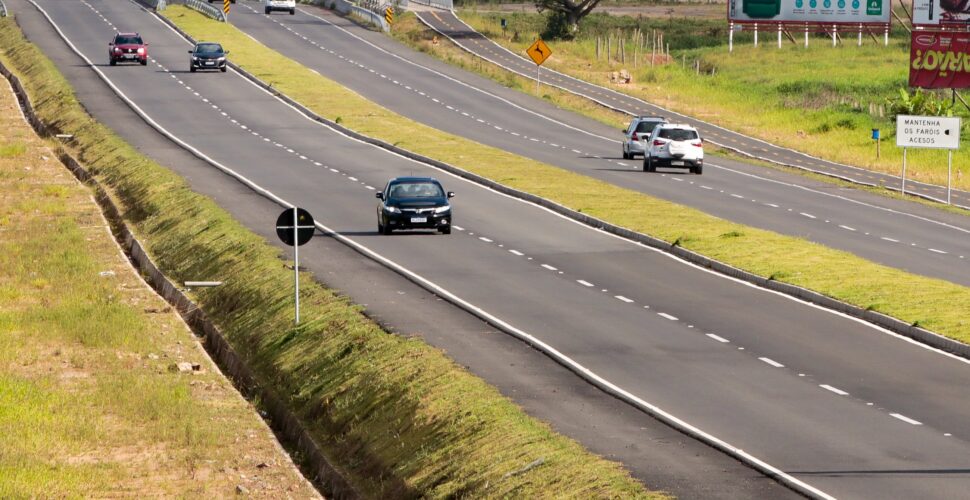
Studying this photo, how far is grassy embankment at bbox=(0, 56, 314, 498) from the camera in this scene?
24391 mm

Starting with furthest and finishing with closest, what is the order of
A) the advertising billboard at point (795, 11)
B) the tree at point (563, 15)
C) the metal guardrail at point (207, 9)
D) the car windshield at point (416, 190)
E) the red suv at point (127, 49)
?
the tree at point (563, 15) < the metal guardrail at point (207, 9) < the advertising billboard at point (795, 11) < the red suv at point (127, 49) < the car windshield at point (416, 190)

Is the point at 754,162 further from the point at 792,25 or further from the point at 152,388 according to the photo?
the point at 152,388

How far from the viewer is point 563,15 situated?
11906 cm

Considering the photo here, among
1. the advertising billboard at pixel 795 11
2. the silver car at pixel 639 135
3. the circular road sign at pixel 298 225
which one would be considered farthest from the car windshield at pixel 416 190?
the advertising billboard at pixel 795 11

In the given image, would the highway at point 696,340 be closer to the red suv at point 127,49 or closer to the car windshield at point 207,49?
the car windshield at point 207,49

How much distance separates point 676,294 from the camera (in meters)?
33.9

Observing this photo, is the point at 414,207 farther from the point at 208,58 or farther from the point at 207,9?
the point at 207,9

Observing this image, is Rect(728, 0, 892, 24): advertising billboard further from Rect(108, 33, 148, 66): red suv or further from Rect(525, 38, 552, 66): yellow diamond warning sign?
Rect(108, 33, 148, 66): red suv

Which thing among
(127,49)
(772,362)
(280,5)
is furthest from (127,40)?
(772,362)

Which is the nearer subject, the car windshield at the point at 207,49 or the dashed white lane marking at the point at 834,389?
the dashed white lane marking at the point at 834,389

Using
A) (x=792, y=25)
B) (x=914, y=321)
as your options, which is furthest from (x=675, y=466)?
(x=792, y=25)

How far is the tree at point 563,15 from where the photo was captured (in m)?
117

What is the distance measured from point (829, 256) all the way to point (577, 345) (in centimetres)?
1237

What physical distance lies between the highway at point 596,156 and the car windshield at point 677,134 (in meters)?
1.41
